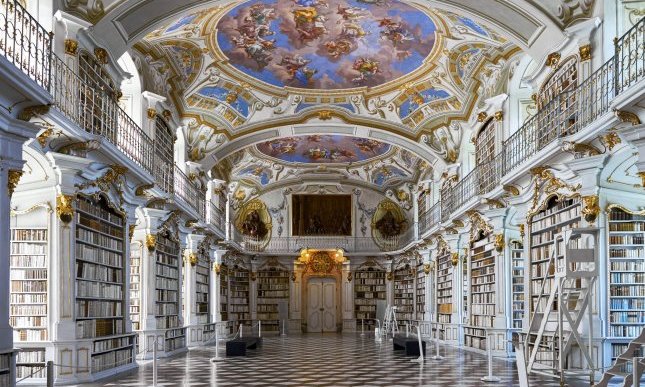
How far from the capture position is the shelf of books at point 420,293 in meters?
29.6

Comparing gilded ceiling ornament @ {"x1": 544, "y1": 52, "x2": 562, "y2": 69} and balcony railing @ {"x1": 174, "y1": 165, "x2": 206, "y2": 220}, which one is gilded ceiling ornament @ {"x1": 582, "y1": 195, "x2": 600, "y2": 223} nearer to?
gilded ceiling ornament @ {"x1": 544, "y1": 52, "x2": 562, "y2": 69}

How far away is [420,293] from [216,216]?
337 inches

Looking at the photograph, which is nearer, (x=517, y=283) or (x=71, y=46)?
(x=71, y=46)

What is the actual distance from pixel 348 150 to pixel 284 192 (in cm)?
590

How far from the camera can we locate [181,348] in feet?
70.1

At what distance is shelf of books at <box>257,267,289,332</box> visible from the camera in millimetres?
34656

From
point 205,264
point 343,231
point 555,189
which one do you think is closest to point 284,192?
point 343,231

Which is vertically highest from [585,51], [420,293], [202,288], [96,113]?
[585,51]

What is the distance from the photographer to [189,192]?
2269 centimetres

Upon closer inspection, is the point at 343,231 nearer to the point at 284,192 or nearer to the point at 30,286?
the point at 284,192

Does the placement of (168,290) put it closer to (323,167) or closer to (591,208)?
(591,208)

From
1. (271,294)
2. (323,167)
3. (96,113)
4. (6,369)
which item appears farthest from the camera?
(271,294)

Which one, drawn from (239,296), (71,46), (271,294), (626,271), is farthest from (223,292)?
(626,271)

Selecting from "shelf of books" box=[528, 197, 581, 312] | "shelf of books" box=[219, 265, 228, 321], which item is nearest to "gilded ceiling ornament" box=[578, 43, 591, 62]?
"shelf of books" box=[528, 197, 581, 312]
